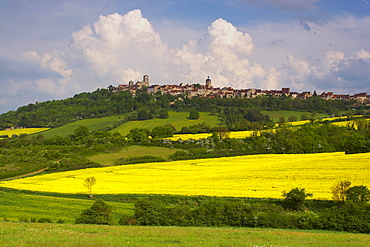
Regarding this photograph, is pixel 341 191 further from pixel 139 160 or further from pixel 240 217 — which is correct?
pixel 139 160

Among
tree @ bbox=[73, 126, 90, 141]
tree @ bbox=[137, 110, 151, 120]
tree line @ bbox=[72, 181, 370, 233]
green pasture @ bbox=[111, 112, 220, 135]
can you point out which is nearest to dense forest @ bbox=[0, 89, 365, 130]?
tree @ bbox=[137, 110, 151, 120]

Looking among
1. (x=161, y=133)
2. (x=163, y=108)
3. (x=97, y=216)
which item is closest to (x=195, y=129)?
(x=161, y=133)

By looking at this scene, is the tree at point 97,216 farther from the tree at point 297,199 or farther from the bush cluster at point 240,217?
the tree at point 297,199

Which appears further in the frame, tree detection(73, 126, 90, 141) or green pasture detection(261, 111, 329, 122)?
green pasture detection(261, 111, 329, 122)

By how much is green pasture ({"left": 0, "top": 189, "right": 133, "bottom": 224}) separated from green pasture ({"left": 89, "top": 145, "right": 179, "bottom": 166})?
34.2m

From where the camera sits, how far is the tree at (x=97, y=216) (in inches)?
1126

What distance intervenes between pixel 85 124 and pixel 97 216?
132646 millimetres

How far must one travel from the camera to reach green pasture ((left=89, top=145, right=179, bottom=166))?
78438 mm

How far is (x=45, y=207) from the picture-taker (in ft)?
120

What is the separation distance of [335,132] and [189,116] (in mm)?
71549

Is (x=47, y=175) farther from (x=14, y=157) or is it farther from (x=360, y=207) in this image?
(x=360, y=207)

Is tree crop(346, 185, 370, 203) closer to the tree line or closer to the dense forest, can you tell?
the tree line

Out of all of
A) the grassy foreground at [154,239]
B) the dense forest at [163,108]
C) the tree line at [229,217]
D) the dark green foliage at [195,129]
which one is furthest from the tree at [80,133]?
the grassy foreground at [154,239]

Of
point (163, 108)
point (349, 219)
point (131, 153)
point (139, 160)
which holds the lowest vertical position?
point (139, 160)
